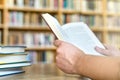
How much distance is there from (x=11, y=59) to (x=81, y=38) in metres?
0.29

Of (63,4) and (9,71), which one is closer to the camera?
(9,71)

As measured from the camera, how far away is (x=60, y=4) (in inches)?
149

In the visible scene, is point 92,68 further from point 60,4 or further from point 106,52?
point 60,4

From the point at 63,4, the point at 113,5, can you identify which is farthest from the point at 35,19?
the point at 113,5

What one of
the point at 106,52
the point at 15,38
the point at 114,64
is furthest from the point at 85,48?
the point at 15,38

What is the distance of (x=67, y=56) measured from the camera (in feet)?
2.65

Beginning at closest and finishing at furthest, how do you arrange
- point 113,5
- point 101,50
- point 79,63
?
point 79,63 → point 101,50 → point 113,5

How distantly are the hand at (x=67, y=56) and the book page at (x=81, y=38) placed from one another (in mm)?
150

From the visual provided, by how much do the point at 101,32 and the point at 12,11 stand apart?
1286 mm

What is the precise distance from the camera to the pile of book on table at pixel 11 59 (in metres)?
0.80

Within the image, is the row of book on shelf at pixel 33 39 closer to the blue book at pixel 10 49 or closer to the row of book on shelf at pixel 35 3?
the row of book on shelf at pixel 35 3

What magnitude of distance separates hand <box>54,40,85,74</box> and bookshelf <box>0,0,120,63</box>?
9.16 ft

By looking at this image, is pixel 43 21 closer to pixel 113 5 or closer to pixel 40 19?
pixel 40 19

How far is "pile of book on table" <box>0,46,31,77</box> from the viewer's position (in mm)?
805
